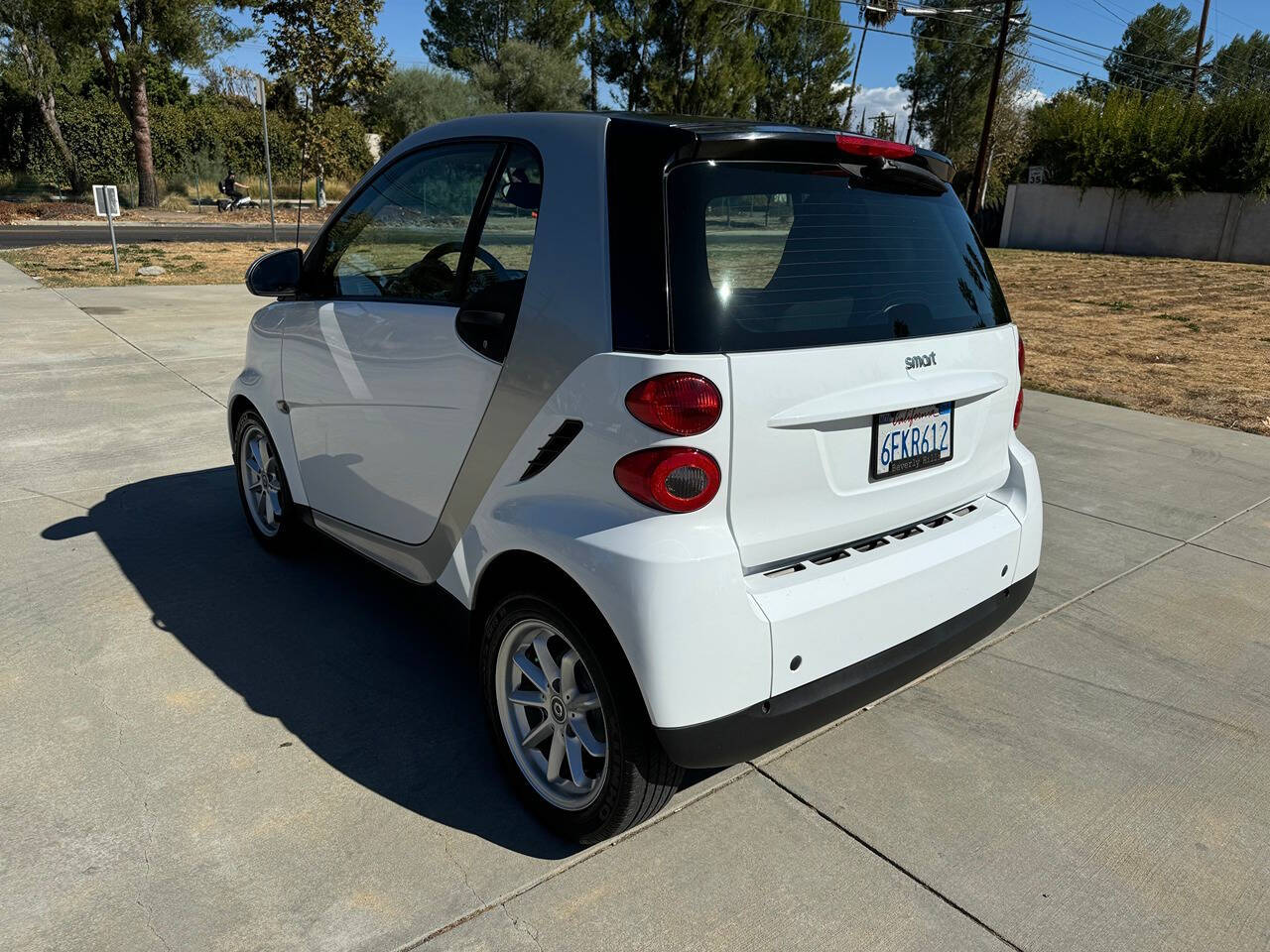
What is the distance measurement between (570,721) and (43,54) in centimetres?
3714

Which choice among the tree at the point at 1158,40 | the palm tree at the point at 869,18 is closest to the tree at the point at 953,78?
the palm tree at the point at 869,18

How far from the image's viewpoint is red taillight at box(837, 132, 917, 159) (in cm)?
235

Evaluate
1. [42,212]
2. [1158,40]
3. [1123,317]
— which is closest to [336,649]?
[1123,317]

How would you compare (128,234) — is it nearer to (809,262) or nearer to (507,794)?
(507,794)

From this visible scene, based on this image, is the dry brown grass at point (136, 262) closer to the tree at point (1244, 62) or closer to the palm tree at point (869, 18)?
the palm tree at point (869, 18)

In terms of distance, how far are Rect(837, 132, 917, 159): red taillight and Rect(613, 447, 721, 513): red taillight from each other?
96 cm

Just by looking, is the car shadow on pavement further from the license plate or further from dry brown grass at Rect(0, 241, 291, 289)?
dry brown grass at Rect(0, 241, 291, 289)

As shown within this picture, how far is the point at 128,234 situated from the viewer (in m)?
24.4

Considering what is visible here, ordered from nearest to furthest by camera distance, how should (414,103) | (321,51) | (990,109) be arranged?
(321,51), (990,109), (414,103)

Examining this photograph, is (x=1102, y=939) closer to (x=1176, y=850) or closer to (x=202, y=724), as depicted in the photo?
(x=1176, y=850)

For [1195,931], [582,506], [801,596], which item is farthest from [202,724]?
[1195,931]

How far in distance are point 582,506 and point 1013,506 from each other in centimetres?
145

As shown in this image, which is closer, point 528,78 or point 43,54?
point 43,54

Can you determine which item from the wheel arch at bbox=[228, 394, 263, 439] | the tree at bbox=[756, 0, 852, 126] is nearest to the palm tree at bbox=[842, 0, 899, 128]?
the tree at bbox=[756, 0, 852, 126]
